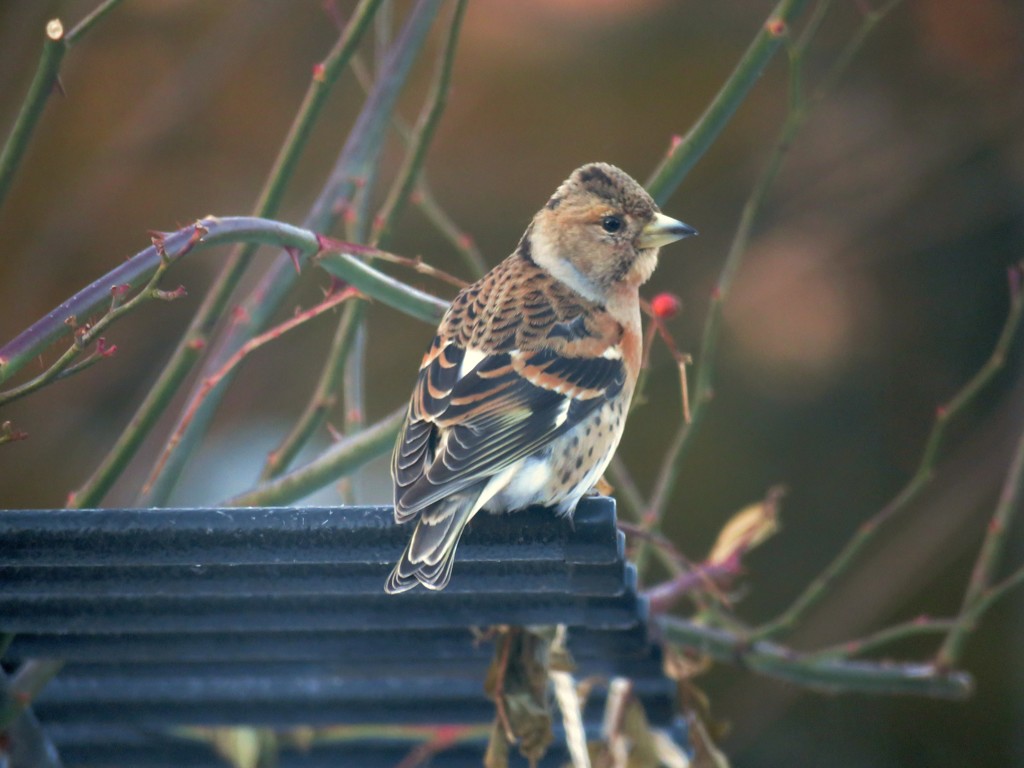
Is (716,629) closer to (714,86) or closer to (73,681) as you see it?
(73,681)

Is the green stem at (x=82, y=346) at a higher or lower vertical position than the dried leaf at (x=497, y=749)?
higher

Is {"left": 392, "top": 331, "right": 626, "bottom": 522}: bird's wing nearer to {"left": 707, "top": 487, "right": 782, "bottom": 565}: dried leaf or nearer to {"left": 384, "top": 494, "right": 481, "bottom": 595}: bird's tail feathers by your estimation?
{"left": 384, "top": 494, "right": 481, "bottom": 595}: bird's tail feathers

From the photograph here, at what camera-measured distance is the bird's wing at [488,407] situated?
2131mm

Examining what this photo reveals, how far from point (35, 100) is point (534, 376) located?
3.05 feet

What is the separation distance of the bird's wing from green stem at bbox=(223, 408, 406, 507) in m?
0.04

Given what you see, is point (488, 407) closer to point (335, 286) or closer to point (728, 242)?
point (335, 286)

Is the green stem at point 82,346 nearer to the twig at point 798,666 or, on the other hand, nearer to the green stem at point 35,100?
the green stem at point 35,100

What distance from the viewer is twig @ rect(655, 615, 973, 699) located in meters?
2.65

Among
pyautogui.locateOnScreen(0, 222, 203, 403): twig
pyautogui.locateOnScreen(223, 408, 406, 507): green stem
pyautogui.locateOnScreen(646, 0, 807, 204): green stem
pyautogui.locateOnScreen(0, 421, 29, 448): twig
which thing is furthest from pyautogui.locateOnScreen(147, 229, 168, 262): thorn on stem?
pyautogui.locateOnScreen(646, 0, 807, 204): green stem

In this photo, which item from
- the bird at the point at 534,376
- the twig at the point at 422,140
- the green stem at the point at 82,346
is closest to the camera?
the green stem at the point at 82,346

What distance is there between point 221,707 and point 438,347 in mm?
744

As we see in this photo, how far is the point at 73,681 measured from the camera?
7.65ft

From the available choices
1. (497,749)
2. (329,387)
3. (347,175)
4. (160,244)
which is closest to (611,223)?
(347,175)

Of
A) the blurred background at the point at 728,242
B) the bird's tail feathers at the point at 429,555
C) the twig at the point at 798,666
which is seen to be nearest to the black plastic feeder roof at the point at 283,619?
the bird's tail feathers at the point at 429,555
